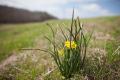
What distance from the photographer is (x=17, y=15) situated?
64.1ft

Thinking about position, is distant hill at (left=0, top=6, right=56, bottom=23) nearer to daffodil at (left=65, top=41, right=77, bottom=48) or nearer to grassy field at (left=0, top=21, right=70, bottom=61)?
grassy field at (left=0, top=21, right=70, bottom=61)

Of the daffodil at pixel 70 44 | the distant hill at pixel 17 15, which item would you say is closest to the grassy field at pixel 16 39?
the daffodil at pixel 70 44

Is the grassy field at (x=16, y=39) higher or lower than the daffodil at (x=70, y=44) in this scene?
lower

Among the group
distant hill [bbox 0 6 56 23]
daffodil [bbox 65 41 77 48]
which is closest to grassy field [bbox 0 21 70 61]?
daffodil [bbox 65 41 77 48]

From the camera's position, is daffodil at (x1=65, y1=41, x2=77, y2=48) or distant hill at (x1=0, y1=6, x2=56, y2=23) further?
distant hill at (x1=0, y1=6, x2=56, y2=23)

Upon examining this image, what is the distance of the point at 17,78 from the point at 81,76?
1.47 meters

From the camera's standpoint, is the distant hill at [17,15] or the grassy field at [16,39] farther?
the distant hill at [17,15]

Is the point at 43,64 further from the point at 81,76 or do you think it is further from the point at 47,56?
the point at 81,76

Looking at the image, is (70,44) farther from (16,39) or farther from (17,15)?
(17,15)

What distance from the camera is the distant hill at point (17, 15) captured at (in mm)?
18750

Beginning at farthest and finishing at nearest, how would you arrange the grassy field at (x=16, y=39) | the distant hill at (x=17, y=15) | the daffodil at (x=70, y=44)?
the distant hill at (x=17, y=15) < the grassy field at (x=16, y=39) < the daffodil at (x=70, y=44)

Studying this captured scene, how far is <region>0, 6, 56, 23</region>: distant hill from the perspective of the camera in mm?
18750

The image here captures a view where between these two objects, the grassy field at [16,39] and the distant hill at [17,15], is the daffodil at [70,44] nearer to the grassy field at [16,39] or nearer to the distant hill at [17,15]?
the grassy field at [16,39]

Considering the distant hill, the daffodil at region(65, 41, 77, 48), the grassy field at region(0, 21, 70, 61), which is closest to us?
the daffodil at region(65, 41, 77, 48)
